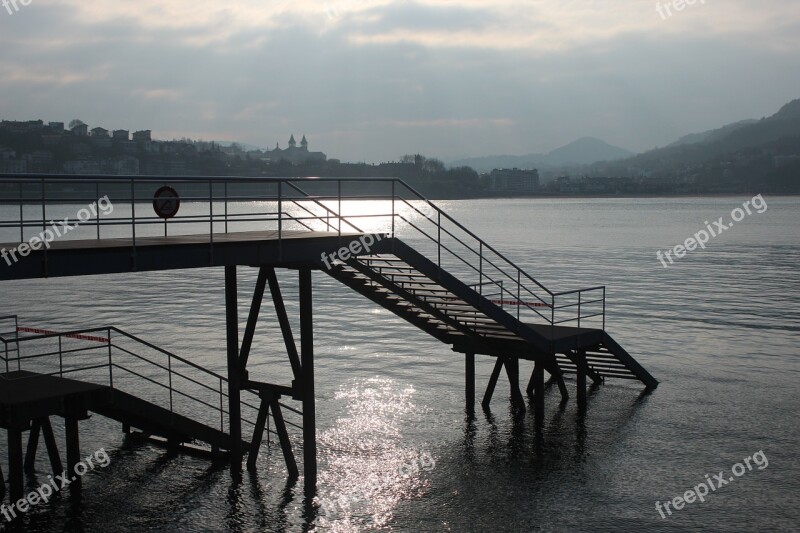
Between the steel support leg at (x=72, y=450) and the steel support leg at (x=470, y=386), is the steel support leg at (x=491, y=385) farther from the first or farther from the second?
the steel support leg at (x=72, y=450)

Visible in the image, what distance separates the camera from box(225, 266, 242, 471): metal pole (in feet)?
72.1

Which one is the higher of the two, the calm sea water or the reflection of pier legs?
the reflection of pier legs

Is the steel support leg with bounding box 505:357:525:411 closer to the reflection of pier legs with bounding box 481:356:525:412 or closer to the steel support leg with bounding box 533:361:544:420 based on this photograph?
the reflection of pier legs with bounding box 481:356:525:412
